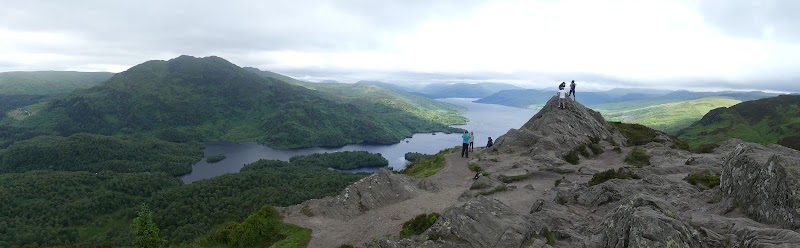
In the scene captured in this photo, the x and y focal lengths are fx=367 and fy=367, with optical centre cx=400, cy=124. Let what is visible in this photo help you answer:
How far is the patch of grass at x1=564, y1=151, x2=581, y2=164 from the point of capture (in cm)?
5000

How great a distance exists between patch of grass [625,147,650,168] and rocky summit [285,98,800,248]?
0.13 m

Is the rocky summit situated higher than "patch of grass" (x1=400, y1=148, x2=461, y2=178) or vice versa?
the rocky summit

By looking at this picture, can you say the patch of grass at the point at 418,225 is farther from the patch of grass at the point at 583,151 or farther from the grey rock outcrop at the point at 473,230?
the patch of grass at the point at 583,151

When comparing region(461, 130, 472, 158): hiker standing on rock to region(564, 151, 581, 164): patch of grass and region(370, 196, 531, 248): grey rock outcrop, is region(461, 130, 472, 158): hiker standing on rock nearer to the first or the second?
region(564, 151, 581, 164): patch of grass

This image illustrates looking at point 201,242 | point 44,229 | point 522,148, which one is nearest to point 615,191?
point 522,148

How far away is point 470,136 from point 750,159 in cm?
3575

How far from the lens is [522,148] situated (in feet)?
186

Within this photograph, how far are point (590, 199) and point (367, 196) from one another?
20.3 m

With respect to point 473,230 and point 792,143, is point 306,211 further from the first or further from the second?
point 792,143

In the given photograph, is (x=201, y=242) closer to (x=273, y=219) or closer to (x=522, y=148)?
(x=273, y=219)

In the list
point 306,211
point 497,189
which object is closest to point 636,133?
point 497,189

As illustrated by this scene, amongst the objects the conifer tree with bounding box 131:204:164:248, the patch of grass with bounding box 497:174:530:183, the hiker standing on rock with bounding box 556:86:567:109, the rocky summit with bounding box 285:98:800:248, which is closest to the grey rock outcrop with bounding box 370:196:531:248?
the rocky summit with bounding box 285:98:800:248

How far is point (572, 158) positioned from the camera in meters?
50.4

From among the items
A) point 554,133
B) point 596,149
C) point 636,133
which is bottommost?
point 596,149
